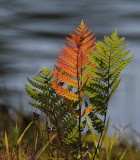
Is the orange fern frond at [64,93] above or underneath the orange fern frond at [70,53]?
underneath

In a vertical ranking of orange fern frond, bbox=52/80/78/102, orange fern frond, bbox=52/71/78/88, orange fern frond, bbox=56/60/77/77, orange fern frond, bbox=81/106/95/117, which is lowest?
orange fern frond, bbox=81/106/95/117

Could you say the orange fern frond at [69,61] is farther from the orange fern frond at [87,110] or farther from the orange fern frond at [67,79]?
the orange fern frond at [87,110]

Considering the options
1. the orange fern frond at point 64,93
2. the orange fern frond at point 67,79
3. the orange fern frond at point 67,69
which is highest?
the orange fern frond at point 67,69

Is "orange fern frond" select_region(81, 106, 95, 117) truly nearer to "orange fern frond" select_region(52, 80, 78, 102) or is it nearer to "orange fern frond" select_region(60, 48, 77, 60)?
"orange fern frond" select_region(52, 80, 78, 102)

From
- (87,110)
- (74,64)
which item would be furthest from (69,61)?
(87,110)

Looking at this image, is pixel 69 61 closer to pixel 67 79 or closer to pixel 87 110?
pixel 67 79

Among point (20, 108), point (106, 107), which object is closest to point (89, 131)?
point (106, 107)

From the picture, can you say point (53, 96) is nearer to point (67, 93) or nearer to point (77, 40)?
point (67, 93)

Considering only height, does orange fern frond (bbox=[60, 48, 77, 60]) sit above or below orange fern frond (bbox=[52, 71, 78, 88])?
above

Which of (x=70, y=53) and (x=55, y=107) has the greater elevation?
(x=70, y=53)
